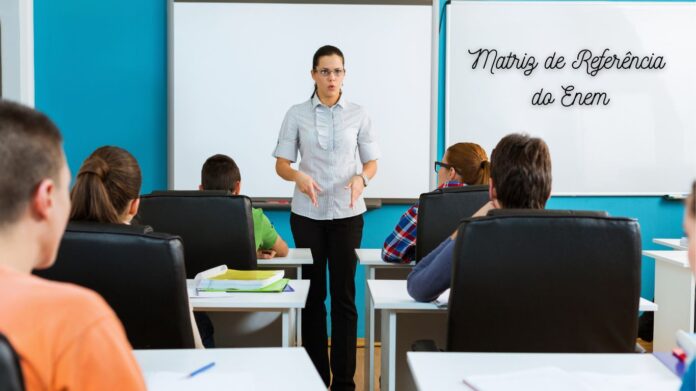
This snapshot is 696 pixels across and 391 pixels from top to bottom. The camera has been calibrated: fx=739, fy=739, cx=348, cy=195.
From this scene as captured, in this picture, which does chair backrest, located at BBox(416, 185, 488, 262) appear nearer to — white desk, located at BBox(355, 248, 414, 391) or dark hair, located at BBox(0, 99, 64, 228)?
white desk, located at BBox(355, 248, 414, 391)

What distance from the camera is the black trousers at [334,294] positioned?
351 centimetres

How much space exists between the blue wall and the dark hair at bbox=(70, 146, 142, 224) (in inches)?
110

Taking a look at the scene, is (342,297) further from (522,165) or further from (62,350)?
(62,350)

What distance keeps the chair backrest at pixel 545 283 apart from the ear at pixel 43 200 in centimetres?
114

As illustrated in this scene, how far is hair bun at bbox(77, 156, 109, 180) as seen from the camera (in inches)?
74.0

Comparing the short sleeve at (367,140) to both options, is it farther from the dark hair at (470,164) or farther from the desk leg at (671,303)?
the desk leg at (671,303)

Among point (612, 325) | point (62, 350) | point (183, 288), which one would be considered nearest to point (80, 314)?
point (62, 350)

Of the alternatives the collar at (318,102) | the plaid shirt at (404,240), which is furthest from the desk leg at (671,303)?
the collar at (318,102)

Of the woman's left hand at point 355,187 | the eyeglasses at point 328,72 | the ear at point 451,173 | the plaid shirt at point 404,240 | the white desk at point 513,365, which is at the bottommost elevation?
the white desk at point 513,365

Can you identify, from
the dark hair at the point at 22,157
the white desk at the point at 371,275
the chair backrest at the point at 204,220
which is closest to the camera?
the dark hair at the point at 22,157

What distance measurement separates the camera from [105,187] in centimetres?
190

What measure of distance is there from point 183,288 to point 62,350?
3.07 ft

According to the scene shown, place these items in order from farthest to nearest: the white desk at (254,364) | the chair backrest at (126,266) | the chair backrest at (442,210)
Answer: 1. the chair backrest at (442,210)
2. the chair backrest at (126,266)
3. the white desk at (254,364)

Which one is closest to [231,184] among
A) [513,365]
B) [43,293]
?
[513,365]
